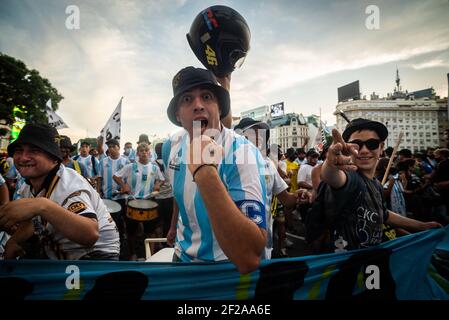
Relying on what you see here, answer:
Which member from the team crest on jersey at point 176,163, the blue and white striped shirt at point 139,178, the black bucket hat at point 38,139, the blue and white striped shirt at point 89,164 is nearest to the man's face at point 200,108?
the team crest on jersey at point 176,163

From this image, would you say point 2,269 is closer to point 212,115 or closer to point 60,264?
point 60,264

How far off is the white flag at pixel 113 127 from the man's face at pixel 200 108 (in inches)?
258

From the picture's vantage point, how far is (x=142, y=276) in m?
1.68

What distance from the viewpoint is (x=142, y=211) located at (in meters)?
4.88

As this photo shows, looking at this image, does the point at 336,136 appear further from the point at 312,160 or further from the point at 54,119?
the point at 54,119

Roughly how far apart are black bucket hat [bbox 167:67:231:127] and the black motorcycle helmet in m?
0.27

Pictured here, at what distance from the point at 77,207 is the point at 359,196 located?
2327 mm

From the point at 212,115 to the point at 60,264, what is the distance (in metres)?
1.51

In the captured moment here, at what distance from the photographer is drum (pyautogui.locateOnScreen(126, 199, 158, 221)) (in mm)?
4891

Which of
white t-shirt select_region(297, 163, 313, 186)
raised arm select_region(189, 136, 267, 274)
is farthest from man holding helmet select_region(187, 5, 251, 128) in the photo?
white t-shirt select_region(297, 163, 313, 186)

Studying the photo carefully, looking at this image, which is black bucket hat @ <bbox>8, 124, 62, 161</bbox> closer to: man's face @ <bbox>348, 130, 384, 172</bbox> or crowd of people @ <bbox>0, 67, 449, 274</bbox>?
crowd of people @ <bbox>0, 67, 449, 274</bbox>

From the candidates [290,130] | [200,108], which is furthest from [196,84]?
[290,130]

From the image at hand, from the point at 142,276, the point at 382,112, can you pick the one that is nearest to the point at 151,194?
the point at 142,276


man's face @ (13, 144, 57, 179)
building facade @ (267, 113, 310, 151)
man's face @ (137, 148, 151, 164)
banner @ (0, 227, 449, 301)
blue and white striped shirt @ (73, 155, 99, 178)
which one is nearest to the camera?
banner @ (0, 227, 449, 301)
